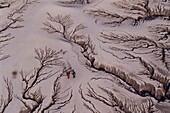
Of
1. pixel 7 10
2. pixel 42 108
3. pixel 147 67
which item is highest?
pixel 7 10

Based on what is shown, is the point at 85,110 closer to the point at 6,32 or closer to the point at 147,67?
the point at 147,67

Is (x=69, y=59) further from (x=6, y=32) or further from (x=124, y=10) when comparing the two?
(x=124, y=10)

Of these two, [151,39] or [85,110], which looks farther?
[151,39]

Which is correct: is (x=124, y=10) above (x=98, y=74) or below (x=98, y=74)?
above

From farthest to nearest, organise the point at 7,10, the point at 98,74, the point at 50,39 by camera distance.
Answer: the point at 7,10, the point at 50,39, the point at 98,74

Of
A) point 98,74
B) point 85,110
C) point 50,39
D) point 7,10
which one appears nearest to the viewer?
point 85,110

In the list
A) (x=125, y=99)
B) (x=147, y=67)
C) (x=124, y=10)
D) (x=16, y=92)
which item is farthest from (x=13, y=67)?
(x=124, y=10)

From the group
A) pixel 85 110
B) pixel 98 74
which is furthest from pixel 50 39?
pixel 85 110
